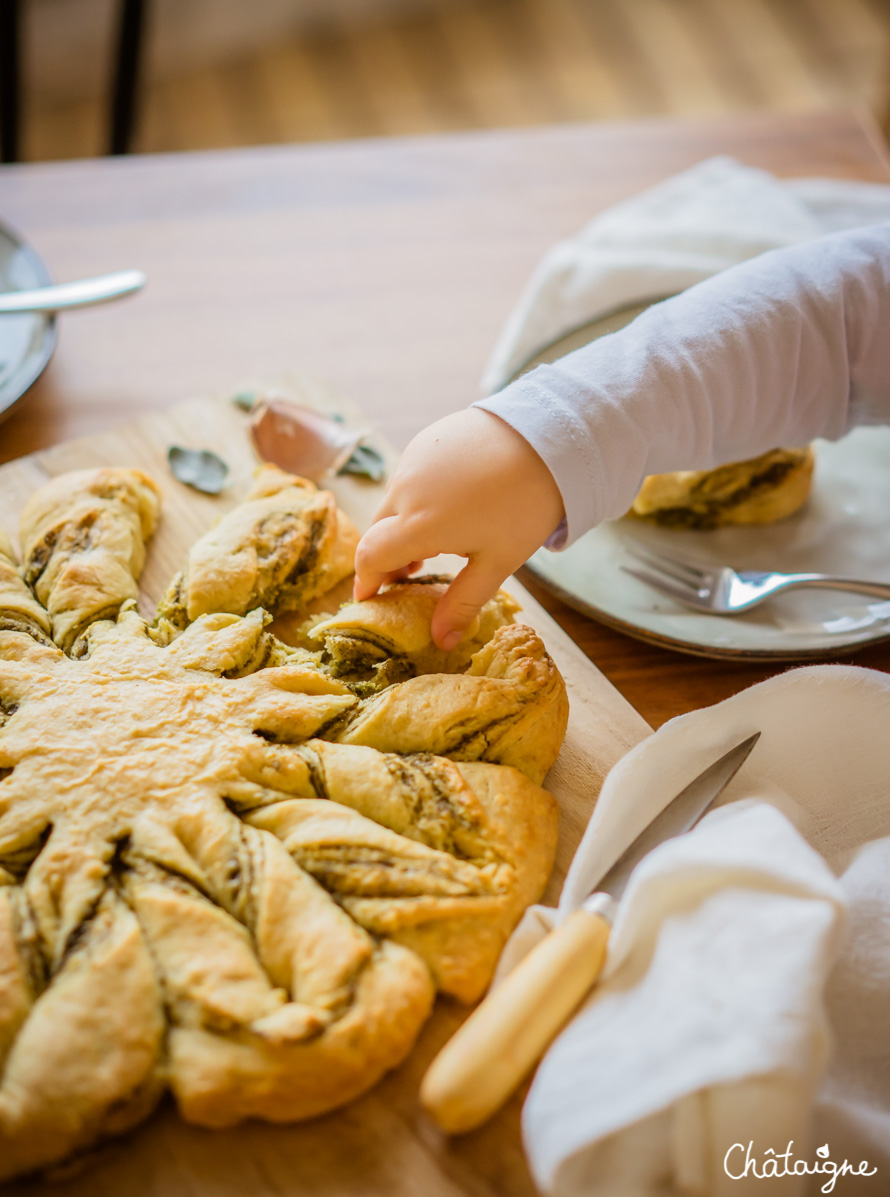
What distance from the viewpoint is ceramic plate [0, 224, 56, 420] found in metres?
1.14

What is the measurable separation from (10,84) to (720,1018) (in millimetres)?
2012

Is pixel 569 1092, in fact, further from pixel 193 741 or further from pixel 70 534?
pixel 70 534

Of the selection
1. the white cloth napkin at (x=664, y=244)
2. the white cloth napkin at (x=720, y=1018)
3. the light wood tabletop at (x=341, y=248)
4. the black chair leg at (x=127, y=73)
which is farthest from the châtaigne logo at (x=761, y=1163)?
the black chair leg at (x=127, y=73)

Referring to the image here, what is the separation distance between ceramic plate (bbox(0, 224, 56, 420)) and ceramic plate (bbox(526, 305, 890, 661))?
621mm

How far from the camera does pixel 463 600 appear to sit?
2.79 ft

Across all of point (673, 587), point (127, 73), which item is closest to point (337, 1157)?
point (673, 587)

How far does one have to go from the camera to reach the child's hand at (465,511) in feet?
2.70

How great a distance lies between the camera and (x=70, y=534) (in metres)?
0.92

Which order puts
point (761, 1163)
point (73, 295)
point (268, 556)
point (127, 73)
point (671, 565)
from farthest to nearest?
point (127, 73) < point (73, 295) < point (671, 565) < point (268, 556) < point (761, 1163)

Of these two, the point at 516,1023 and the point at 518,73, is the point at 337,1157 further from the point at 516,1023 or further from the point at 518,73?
the point at 518,73

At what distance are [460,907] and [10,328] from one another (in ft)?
3.17

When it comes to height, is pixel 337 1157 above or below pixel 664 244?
below

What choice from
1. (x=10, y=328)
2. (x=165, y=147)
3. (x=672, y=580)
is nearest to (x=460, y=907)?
(x=672, y=580)

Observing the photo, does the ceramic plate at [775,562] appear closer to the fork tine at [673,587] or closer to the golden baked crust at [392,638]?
the fork tine at [673,587]
